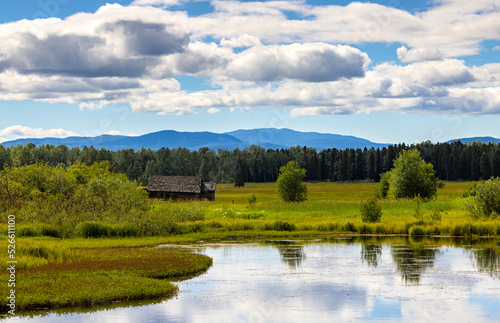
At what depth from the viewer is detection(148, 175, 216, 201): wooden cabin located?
110 metres

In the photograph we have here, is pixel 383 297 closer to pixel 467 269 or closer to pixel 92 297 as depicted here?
pixel 467 269

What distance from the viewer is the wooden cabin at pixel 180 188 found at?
110456mm

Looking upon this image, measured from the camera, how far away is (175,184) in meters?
113

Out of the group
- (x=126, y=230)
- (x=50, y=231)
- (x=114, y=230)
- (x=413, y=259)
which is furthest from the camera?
(x=126, y=230)

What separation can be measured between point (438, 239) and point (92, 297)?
32.7 metres

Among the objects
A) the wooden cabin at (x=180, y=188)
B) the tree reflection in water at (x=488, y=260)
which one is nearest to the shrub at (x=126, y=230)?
the tree reflection in water at (x=488, y=260)

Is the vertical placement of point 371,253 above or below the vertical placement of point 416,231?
below

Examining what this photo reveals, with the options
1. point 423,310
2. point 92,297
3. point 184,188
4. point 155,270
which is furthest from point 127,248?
point 184,188

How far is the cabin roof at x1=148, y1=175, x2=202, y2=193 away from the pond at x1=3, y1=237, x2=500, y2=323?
6990 cm

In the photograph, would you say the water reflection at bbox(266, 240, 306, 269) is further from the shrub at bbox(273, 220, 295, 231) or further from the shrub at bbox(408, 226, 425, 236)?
the shrub at bbox(408, 226, 425, 236)

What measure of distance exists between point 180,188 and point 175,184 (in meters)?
1.99

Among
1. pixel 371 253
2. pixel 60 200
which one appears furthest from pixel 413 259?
pixel 60 200

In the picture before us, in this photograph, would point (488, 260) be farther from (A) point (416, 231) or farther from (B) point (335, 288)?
(A) point (416, 231)

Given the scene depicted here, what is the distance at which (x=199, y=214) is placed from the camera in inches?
2360
